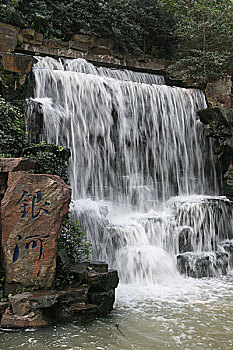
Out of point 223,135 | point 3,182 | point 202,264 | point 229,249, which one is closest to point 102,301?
point 3,182

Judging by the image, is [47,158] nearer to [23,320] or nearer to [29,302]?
[29,302]

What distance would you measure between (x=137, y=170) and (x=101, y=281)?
553 cm

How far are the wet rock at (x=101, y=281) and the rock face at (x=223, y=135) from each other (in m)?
6.82

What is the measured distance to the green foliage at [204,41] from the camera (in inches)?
512

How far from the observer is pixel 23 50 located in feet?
38.2

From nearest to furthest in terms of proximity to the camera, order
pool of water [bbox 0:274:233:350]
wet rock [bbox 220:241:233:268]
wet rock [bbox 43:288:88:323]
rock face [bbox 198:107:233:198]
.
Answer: pool of water [bbox 0:274:233:350]
wet rock [bbox 43:288:88:323]
wet rock [bbox 220:241:233:268]
rock face [bbox 198:107:233:198]

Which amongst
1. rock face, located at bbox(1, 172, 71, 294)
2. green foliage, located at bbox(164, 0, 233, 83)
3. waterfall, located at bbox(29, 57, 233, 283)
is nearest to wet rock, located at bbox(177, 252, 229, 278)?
waterfall, located at bbox(29, 57, 233, 283)

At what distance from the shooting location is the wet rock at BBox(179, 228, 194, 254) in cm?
802

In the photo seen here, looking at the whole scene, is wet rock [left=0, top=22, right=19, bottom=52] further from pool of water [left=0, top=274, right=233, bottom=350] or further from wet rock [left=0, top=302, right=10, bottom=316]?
wet rock [left=0, top=302, right=10, bottom=316]

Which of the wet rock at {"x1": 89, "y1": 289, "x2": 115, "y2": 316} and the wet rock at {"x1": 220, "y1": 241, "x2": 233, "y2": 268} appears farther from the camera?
the wet rock at {"x1": 220, "y1": 241, "x2": 233, "y2": 268}

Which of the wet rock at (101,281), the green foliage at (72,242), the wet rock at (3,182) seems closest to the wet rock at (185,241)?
the green foliage at (72,242)

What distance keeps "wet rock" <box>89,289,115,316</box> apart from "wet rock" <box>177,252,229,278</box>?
2827mm

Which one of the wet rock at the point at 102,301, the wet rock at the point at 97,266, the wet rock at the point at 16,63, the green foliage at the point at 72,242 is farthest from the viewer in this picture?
the wet rock at the point at 16,63

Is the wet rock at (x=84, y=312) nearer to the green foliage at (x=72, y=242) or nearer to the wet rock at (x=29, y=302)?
the wet rock at (x=29, y=302)
